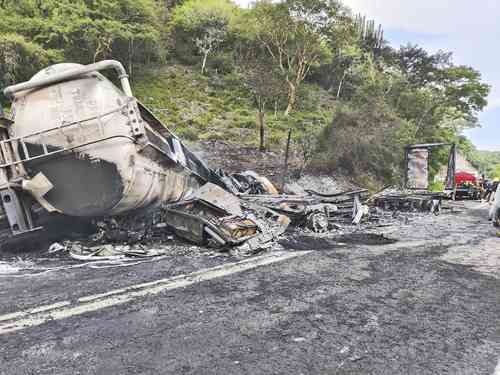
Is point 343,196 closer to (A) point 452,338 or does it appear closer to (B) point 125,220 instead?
(B) point 125,220

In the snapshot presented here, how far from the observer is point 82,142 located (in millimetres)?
4438

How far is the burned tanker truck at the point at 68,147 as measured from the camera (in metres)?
4.42

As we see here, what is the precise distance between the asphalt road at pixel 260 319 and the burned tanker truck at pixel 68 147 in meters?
1.27

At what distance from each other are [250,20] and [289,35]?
4.29m

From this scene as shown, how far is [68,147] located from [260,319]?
3.52 m

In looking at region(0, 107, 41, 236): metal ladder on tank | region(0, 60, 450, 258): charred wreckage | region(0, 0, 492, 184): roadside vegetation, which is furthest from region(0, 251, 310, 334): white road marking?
region(0, 0, 492, 184): roadside vegetation

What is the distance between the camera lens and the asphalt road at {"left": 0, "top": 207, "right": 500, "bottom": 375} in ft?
6.23

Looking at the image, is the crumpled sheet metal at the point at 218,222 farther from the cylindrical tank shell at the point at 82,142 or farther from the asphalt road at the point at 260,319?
the cylindrical tank shell at the point at 82,142

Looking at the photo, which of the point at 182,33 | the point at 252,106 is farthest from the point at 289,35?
the point at 182,33

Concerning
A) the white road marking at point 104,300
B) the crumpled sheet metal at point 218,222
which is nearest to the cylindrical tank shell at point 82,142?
the crumpled sheet metal at point 218,222

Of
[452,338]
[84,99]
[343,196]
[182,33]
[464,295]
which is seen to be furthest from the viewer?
[182,33]

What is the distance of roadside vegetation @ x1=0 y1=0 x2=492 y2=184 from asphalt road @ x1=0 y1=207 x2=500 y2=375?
12.4m

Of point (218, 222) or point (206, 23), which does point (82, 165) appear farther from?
point (206, 23)

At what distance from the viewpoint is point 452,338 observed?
7.38 ft
